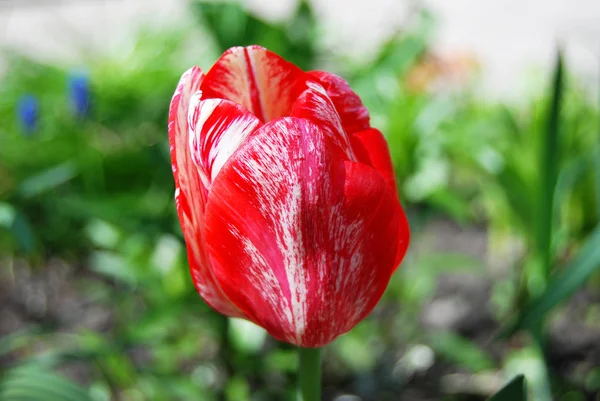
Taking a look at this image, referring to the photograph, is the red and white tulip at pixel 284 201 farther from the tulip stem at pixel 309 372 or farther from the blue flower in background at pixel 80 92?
the blue flower in background at pixel 80 92

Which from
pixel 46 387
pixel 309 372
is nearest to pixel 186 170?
pixel 309 372

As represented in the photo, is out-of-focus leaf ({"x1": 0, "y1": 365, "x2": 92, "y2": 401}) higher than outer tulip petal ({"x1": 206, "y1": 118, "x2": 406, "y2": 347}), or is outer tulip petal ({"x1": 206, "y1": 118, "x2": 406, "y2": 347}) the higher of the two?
outer tulip petal ({"x1": 206, "y1": 118, "x2": 406, "y2": 347})

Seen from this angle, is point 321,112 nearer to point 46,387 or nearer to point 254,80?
point 254,80

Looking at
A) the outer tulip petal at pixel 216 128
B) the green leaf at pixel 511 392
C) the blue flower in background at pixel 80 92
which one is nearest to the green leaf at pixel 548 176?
the green leaf at pixel 511 392

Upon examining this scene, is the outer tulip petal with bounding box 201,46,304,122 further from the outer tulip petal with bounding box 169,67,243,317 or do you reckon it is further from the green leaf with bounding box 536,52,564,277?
the green leaf with bounding box 536,52,564,277

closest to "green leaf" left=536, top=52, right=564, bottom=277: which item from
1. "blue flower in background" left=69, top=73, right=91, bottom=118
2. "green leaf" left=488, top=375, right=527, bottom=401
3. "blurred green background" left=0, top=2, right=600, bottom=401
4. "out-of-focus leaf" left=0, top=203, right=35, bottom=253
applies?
"blurred green background" left=0, top=2, right=600, bottom=401

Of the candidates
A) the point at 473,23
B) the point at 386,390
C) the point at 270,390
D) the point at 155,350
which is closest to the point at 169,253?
the point at 155,350
